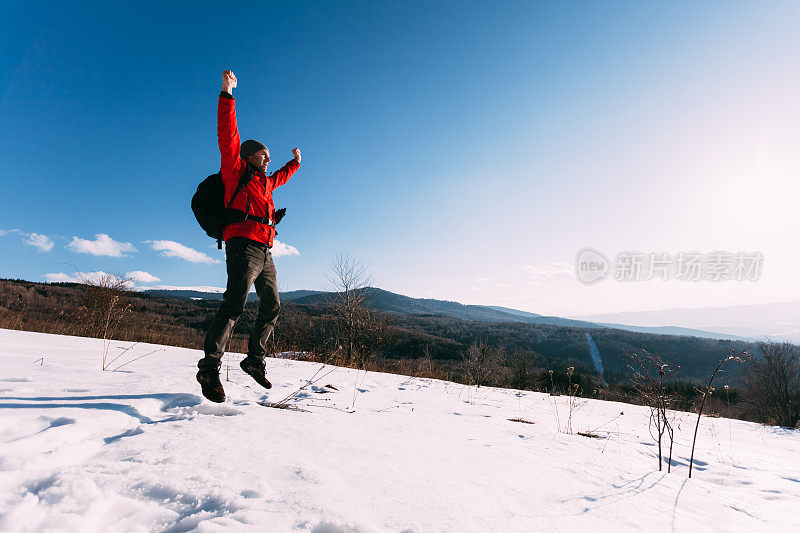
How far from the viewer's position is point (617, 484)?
5.52 feet

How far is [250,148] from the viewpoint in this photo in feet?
9.19

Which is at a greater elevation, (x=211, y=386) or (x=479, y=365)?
(x=211, y=386)

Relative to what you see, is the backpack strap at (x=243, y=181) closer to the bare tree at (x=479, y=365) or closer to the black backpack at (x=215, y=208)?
the black backpack at (x=215, y=208)

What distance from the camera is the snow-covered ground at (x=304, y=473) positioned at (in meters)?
0.99

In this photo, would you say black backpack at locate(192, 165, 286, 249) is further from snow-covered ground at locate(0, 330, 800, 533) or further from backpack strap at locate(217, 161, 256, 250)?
snow-covered ground at locate(0, 330, 800, 533)

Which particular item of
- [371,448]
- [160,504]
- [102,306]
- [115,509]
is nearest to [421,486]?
[371,448]

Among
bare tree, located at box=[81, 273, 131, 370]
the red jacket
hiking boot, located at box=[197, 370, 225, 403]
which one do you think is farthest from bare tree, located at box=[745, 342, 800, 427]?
bare tree, located at box=[81, 273, 131, 370]

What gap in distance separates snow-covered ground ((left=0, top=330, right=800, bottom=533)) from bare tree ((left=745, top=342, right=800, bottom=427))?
2675 cm

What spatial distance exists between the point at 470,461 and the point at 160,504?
1470 mm

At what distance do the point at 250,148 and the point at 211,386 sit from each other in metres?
2.02

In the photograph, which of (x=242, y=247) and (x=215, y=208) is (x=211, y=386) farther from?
(x=215, y=208)

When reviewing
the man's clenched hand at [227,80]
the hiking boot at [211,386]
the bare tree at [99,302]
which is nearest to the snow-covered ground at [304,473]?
the hiking boot at [211,386]

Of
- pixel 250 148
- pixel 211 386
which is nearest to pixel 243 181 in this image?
pixel 250 148

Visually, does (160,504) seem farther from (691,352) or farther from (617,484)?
(691,352)
